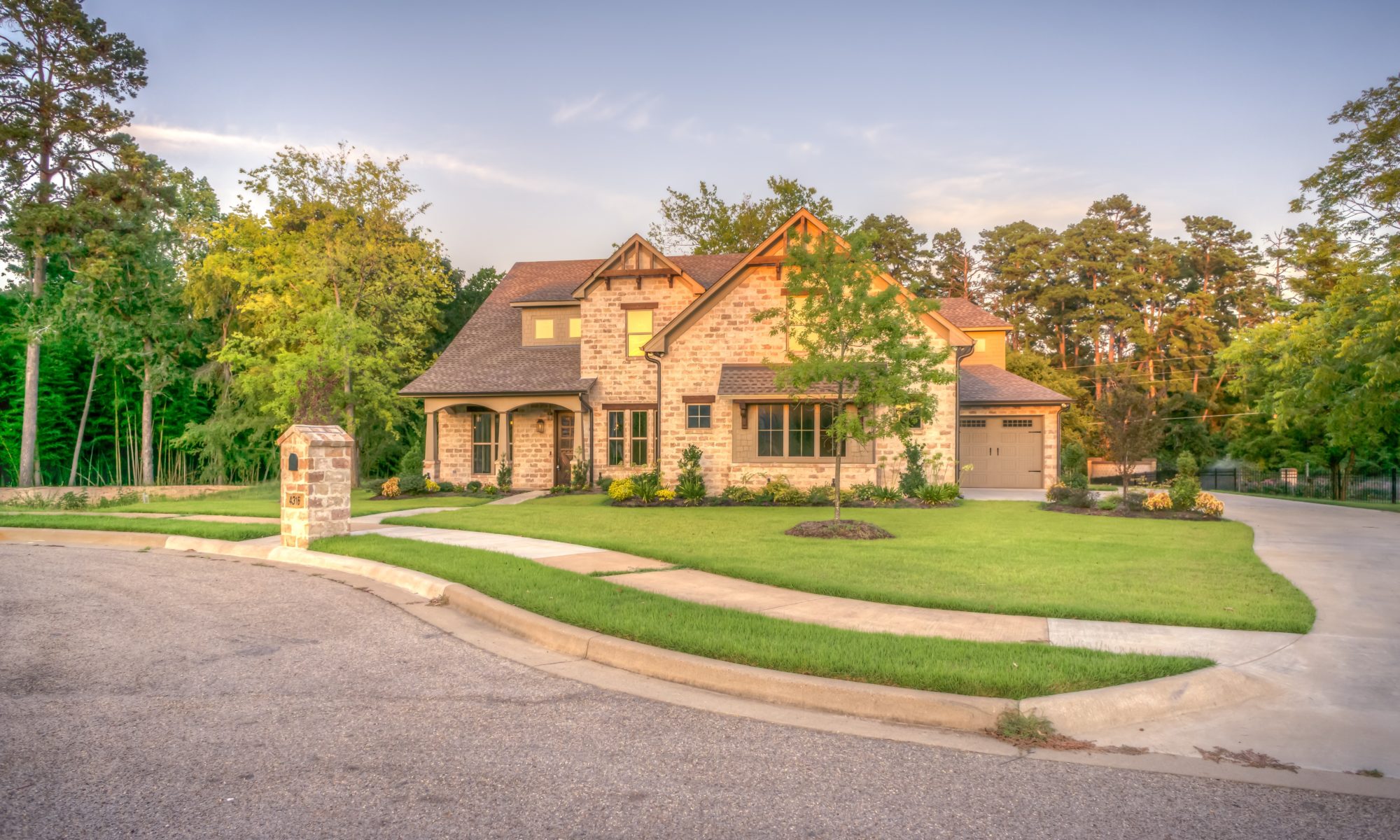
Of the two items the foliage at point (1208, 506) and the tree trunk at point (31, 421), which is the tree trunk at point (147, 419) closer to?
the tree trunk at point (31, 421)

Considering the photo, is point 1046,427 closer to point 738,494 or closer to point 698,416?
point 738,494

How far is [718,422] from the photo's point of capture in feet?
72.6

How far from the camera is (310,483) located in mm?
11773

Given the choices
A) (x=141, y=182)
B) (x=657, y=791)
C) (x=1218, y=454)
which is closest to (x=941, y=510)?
(x=657, y=791)

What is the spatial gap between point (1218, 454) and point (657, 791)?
47.7 metres

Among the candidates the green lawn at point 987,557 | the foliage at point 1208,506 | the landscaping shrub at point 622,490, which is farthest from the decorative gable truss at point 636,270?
the foliage at point 1208,506

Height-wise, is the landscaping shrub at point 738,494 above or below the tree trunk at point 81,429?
below

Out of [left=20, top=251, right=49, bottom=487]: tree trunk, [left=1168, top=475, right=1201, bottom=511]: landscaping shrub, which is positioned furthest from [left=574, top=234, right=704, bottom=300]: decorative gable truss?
[left=20, top=251, right=49, bottom=487]: tree trunk

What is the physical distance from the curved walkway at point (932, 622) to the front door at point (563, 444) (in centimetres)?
1507

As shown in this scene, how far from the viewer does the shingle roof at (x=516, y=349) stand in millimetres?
24344

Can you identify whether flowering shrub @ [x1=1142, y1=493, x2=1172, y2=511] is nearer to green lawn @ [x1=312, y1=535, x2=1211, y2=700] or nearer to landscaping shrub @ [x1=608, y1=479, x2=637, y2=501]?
landscaping shrub @ [x1=608, y1=479, x2=637, y2=501]

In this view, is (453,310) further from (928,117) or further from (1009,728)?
(1009,728)

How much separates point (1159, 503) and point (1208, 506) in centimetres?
86

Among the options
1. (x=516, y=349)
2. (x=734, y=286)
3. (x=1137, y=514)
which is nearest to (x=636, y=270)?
(x=734, y=286)
